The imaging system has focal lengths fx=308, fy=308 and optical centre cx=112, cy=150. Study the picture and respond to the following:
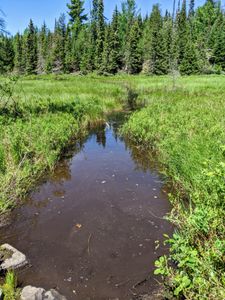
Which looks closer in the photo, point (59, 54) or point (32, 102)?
point (32, 102)

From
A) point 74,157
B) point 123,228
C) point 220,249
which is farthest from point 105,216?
point 74,157

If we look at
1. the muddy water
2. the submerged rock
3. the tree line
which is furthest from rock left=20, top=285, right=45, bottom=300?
the tree line

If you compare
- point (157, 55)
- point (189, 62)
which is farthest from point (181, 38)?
point (189, 62)

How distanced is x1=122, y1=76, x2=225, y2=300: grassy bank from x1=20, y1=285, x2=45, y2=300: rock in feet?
4.78

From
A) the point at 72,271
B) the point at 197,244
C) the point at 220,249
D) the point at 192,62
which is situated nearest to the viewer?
the point at 220,249

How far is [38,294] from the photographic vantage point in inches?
138

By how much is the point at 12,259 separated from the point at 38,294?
38.9 inches

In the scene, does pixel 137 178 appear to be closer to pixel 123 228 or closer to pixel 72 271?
pixel 123 228

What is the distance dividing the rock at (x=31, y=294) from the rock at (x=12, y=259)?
684mm

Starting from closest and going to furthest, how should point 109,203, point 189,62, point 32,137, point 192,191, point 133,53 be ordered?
point 192,191 → point 109,203 → point 32,137 → point 189,62 → point 133,53

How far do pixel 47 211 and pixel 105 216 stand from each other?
3.79 ft

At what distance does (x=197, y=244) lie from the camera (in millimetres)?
3359

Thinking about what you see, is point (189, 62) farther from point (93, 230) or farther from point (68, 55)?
point (93, 230)

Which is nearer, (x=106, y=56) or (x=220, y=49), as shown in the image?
(x=106, y=56)
